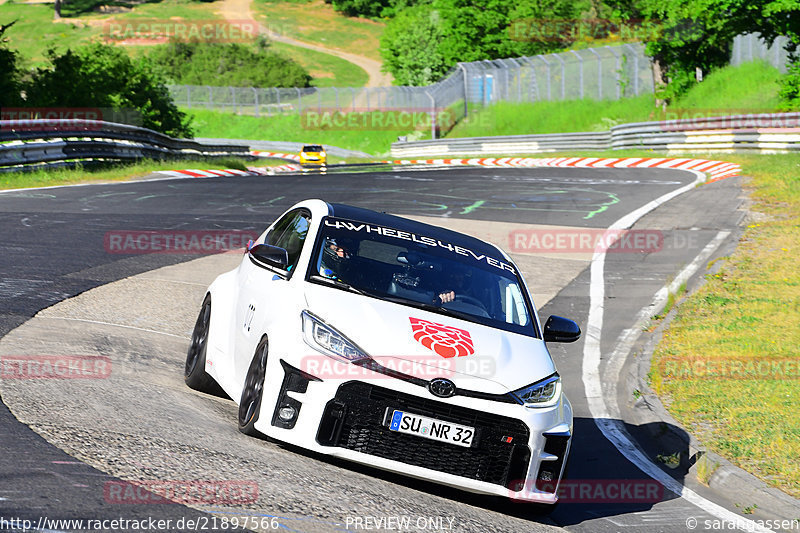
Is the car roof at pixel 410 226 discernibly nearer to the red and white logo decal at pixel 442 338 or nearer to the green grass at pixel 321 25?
the red and white logo decal at pixel 442 338

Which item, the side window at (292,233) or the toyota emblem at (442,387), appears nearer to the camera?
the toyota emblem at (442,387)

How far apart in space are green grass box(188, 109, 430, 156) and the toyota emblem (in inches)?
2482

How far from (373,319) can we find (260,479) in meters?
1.28

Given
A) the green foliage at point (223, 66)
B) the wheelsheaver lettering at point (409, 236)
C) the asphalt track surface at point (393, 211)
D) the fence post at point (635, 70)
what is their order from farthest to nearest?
the green foliage at point (223, 66)
the fence post at point (635, 70)
the wheelsheaver lettering at point (409, 236)
the asphalt track surface at point (393, 211)

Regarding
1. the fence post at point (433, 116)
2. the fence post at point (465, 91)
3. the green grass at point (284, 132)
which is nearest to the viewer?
the fence post at point (465, 91)

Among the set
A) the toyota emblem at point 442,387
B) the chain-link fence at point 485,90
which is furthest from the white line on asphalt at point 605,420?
the chain-link fence at point 485,90

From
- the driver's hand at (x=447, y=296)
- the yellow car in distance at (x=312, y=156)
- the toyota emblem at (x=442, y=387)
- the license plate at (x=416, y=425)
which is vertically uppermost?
the driver's hand at (x=447, y=296)

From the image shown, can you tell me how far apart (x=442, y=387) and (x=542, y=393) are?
2.42ft

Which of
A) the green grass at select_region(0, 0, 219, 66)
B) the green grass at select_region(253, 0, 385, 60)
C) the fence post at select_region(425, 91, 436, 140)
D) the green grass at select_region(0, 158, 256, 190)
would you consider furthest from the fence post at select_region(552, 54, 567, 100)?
the green grass at select_region(253, 0, 385, 60)

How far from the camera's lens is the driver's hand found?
6.77m

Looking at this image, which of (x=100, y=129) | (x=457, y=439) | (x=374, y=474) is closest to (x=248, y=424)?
(x=374, y=474)

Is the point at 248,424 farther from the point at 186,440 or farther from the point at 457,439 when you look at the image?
the point at 457,439

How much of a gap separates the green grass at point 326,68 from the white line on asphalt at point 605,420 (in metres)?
101

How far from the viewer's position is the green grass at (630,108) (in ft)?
145
